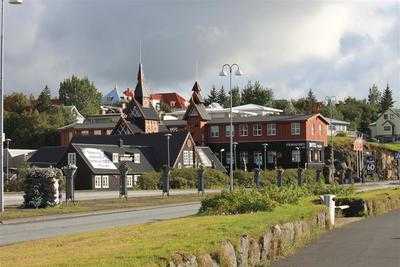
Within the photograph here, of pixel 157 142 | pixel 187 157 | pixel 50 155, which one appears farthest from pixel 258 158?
pixel 50 155

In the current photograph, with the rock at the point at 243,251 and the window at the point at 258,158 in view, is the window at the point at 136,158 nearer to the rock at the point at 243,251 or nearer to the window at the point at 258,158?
the window at the point at 258,158

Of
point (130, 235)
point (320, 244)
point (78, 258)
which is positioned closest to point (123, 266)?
point (78, 258)

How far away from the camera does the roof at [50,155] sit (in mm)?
83062

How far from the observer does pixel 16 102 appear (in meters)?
156

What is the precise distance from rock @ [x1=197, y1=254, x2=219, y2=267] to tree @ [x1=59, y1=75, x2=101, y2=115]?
17151 cm

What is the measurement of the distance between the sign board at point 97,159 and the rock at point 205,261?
69.3 meters

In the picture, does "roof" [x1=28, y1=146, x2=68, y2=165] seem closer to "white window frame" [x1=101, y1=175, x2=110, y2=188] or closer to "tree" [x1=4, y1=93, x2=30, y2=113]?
"white window frame" [x1=101, y1=175, x2=110, y2=188]

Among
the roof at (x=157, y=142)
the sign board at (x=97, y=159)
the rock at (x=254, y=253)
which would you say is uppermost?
the roof at (x=157, y=142)

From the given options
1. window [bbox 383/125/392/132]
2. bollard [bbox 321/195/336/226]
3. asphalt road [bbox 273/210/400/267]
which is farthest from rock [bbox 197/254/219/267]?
window [bbox 383/125/392/132]

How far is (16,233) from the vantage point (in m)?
22.1

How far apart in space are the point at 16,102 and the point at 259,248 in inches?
5888

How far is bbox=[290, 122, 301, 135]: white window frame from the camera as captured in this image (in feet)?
343

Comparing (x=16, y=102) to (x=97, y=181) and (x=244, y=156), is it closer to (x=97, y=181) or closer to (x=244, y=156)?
(x=244, y=156)

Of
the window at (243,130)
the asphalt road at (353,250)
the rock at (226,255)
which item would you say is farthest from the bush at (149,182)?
the rock at (226,255)
